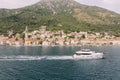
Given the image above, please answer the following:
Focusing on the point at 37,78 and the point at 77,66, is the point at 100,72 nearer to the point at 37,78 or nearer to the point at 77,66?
the point at 77,66

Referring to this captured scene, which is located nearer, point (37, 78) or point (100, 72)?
point (37, 78)

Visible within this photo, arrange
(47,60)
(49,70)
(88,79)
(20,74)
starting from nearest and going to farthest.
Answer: (88,79), (20,74), (49,70), (47,60)

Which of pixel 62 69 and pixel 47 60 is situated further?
pixel 47 60

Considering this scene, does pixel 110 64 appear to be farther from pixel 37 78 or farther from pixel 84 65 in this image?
pixel 37 78

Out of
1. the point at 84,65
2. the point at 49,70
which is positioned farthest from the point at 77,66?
the point at 49,70

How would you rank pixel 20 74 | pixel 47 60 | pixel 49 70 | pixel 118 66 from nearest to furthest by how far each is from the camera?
pixel 20 74 < pixel 49 70 < pixel 118 66 < pixel 47 60

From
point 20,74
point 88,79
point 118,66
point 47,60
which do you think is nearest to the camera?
point 88,79

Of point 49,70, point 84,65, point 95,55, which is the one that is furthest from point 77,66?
point 95,55

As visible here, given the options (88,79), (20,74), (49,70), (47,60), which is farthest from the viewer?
(47,60)
